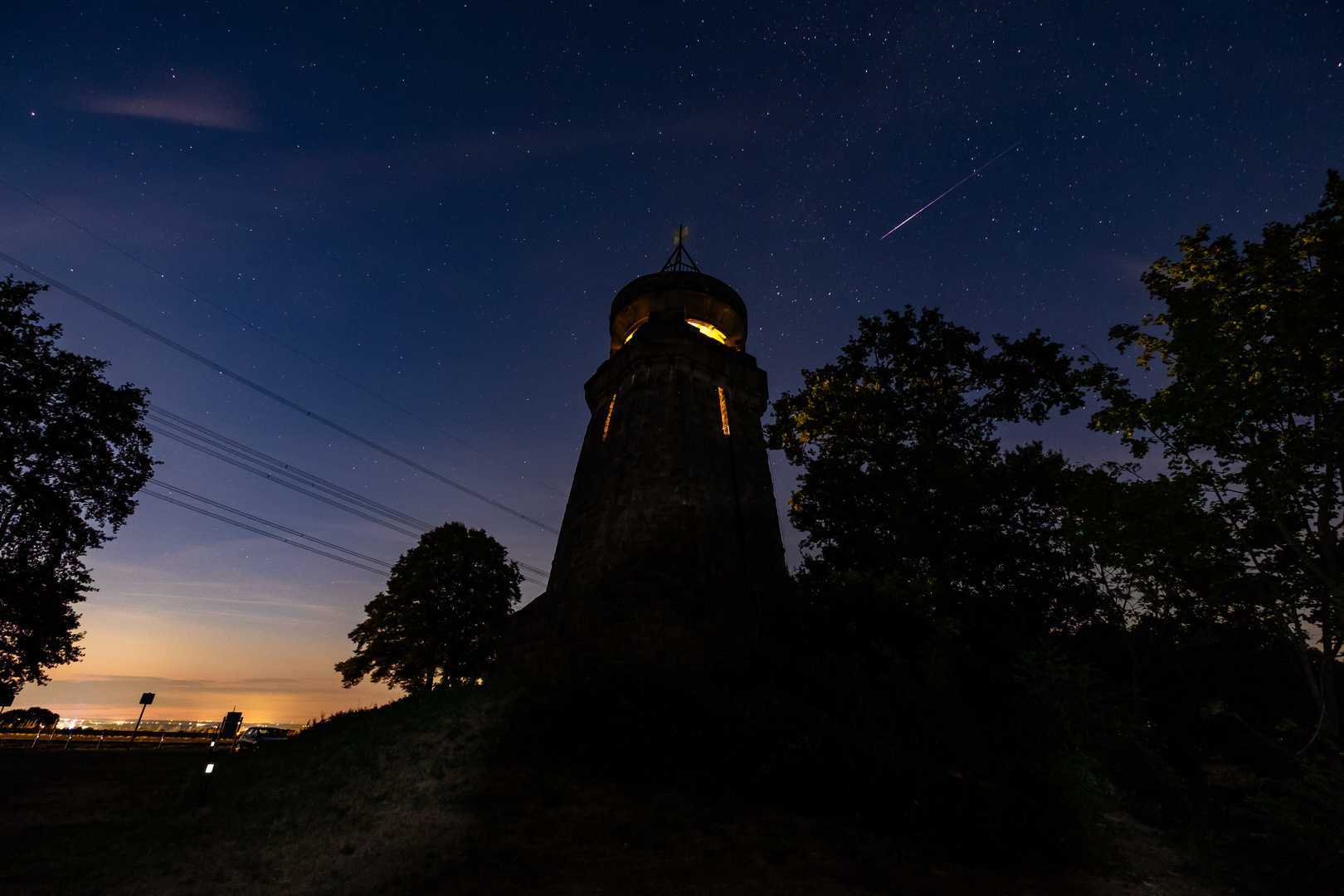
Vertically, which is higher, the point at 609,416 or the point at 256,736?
the point at 609,416

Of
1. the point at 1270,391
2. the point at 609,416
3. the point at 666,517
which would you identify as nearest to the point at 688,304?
the point at 609,416

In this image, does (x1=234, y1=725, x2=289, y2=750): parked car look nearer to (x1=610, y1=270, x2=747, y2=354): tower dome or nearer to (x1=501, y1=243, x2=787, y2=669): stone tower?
(x1=501, y1=243, x2=787, y2=669): stone tower

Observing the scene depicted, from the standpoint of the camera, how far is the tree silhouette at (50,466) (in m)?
16.4

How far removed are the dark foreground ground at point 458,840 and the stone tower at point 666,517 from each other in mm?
3843

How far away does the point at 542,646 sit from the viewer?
1448 centimetres

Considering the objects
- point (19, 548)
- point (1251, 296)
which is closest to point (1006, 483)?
point (1251, 296)

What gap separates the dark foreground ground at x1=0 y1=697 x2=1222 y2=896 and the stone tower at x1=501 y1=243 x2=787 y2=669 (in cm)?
384

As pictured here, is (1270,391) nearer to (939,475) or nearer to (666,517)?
(939,475)

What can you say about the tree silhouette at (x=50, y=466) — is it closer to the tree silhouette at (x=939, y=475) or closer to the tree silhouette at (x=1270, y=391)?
the tree silhouette at (x=939, y=475)

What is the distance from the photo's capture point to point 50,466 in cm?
1789

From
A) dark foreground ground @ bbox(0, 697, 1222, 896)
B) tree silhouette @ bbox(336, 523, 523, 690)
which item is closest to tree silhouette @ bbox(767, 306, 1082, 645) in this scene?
dark foreground ground @ bbox(0, 697, 1222, 896)

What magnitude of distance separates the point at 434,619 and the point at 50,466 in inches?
662

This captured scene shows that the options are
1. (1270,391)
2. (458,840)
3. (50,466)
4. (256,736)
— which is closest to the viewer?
(458,840)

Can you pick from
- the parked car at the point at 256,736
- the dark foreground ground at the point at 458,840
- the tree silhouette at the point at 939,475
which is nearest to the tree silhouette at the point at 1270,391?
the tree silhouette at the point at 939,475
